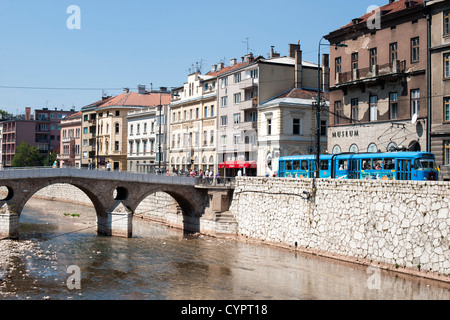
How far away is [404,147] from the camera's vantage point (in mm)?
43500

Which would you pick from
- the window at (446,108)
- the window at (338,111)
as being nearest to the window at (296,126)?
the window at (338,111)

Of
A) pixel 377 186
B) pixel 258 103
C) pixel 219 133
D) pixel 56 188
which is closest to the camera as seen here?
pixel 377 186

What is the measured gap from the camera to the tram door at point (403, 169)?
37.9 metres

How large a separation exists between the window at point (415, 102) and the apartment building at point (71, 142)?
8232 cm

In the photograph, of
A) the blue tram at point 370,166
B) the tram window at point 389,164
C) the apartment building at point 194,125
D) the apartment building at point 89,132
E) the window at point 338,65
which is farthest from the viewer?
the apartment building at point 89,132

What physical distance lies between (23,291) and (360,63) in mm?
33875

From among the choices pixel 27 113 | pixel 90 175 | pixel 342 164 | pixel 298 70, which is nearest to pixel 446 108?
pixel 342 164

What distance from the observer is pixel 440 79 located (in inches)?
1655

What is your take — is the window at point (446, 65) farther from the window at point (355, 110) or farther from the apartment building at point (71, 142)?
the apartment building at point (71, 142)

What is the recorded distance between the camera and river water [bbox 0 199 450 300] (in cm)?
2944

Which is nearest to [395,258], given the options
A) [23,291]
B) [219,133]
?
[23,291]

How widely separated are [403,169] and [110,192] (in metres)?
25.7

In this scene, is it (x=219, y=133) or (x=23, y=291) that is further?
(x=219, y=133)
